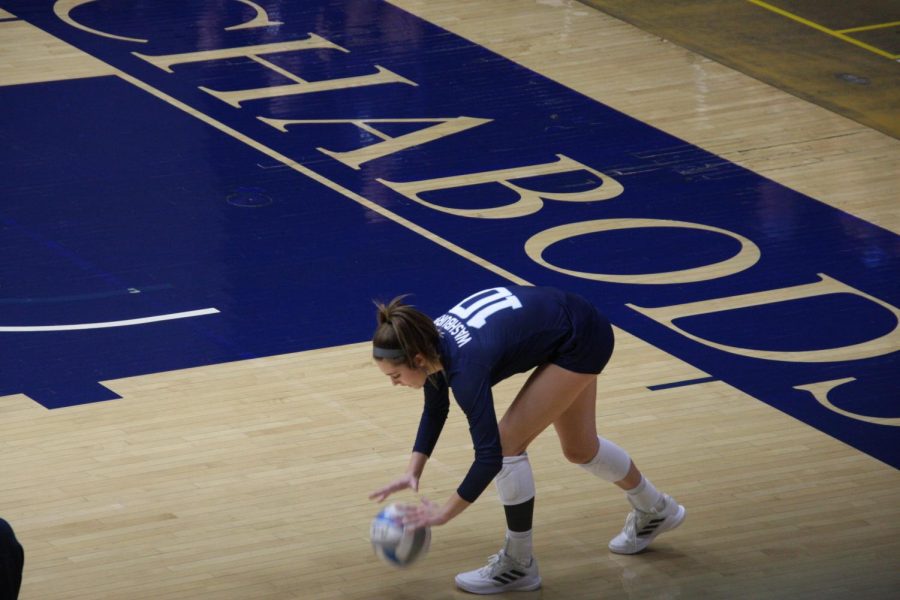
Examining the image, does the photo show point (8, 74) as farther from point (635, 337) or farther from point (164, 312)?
point (635, 337)

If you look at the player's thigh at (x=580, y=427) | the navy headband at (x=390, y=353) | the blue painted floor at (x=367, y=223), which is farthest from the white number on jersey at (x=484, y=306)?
the blue painted floor at (x=367, y=223)

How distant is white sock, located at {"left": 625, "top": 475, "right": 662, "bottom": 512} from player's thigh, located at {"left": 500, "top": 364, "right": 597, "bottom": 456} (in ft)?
2.32

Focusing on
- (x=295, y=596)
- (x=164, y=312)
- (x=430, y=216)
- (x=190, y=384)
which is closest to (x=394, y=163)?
(x=430, y=216)

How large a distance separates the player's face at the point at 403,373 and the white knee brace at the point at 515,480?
0.63 meters

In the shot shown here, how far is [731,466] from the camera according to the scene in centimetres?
839

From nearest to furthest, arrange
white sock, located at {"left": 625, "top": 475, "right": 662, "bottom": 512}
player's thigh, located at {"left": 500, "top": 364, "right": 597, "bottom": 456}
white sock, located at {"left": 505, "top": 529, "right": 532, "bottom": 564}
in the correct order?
1. player's thigh, located at {"left": 500, "top": 364, "right": 597, "bottom": 456}
2. white sock, located at {"left": 505, "top": 529, "right": 532, "bottom": 564}
3. white sock, located at {"left": 625, "top": 475, "right": 662, "bottom": 512}

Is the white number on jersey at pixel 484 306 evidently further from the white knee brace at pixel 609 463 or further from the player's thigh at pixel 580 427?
the white knee brace at pixel 609 463

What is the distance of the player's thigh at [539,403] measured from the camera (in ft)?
22.4

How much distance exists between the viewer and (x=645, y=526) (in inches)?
294

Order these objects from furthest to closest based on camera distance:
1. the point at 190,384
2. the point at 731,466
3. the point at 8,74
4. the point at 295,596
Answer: the point at 8,74 → the point at 190,384 → the point at 731,466 → the point at 295,596

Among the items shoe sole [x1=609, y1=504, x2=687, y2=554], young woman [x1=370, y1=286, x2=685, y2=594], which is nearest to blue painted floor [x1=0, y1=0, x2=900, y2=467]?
shoe sole [x1=609, y1=504, x2=687, y2=554]

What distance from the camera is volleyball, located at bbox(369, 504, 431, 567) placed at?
6645mm

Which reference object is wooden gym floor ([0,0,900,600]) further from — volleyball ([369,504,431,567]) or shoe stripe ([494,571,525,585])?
volleyball ([369,504,431,567])

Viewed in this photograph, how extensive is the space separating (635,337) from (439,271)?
1422 millimetres
